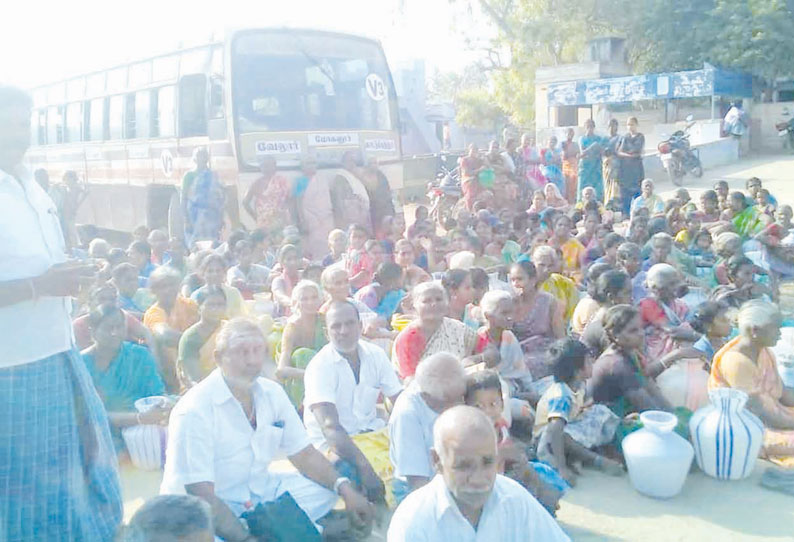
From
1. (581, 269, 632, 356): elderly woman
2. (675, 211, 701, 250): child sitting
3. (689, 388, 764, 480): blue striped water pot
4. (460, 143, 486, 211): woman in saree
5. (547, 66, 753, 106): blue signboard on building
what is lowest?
(689, 388, 764, 480): blue striped water pot

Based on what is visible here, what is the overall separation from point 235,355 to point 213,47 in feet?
21.2

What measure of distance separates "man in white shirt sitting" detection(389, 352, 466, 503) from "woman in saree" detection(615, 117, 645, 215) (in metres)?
9.10

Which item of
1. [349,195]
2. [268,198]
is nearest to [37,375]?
[268,198]

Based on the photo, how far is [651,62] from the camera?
2469 cm

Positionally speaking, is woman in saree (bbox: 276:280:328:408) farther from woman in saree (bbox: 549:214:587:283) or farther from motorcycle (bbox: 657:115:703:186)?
motorcycle (bbox: 657:115:703:186)

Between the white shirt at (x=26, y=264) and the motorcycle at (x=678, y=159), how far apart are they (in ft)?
53.2

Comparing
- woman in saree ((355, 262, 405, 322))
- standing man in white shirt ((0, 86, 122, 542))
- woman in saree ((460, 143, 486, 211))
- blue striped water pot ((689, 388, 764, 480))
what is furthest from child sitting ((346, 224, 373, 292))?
standing man in white shirt ((0, 86, 122, 542))

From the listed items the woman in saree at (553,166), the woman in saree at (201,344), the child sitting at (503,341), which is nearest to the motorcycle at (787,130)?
the woman in saree at (553,166)

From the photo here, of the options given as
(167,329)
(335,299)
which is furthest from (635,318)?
(167,329)

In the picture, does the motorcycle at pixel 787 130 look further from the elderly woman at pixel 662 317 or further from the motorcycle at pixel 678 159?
the elderly woman at pixel 662 317

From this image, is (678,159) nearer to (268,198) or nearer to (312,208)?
(312,208)

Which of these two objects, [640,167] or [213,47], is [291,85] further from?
[640,167]

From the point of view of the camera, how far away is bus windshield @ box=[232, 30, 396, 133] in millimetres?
8594

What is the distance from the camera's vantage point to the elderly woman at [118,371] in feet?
13.6
